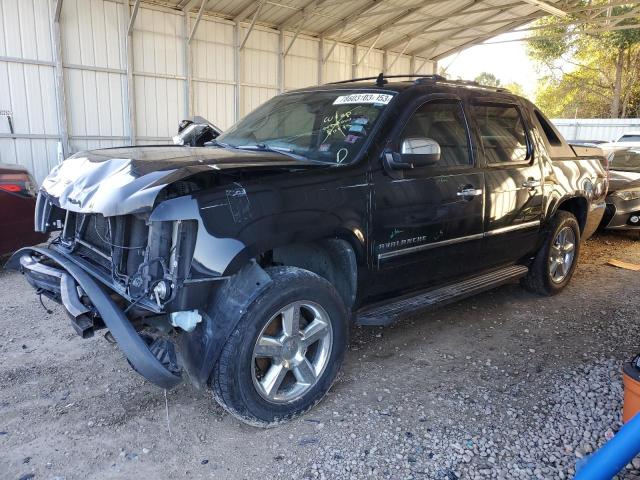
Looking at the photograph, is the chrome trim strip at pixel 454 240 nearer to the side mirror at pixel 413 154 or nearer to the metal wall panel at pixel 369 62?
the side mirror at pixel 413 154

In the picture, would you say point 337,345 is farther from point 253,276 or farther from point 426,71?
point 426,71

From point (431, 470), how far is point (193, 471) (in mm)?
1197

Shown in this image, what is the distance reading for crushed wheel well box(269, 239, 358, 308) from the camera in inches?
125

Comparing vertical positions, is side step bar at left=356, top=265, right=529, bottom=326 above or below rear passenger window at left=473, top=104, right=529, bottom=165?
below

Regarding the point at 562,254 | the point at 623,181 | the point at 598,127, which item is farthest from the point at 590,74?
the point at 562,254

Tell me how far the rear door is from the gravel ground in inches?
29.7

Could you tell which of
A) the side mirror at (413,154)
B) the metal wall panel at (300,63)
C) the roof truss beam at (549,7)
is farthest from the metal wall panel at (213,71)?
the side mirror at (413,154)

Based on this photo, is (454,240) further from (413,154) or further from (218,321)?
(218,321)

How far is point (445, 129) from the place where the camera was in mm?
3775

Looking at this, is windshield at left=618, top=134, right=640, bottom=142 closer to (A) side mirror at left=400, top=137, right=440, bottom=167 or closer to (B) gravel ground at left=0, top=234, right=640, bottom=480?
(B) gravel ground at left=0, top=234, right=640, bottom=480

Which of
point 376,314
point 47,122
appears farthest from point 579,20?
point 376,314

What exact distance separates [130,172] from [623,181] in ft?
26.1

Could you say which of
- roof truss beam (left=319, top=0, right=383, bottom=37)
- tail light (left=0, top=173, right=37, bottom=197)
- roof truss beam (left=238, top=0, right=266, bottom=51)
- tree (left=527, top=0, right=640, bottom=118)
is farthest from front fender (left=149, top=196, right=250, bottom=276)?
tree (left=527, top=0, right=640, bottom=118)

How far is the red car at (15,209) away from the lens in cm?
525
